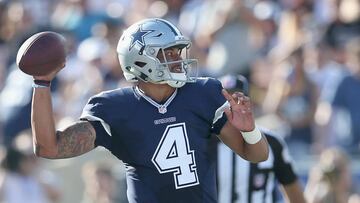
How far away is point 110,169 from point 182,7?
8.59ft

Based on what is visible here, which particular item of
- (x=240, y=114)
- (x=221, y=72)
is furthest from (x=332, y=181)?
(x=240, y=114)

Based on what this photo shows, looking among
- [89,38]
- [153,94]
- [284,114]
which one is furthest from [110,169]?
[153,94]

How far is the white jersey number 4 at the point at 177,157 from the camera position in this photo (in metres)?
5.38

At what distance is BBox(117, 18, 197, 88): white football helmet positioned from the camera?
5430 millimetres

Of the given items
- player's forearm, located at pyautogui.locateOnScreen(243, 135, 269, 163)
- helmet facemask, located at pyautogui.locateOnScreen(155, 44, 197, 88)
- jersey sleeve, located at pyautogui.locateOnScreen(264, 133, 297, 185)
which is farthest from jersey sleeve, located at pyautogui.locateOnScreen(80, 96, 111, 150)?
jersey sleeve, located at pyautogui.locateOnScreen(264, 133, 297, 185)

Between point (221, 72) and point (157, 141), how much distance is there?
502 cm

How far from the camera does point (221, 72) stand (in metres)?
10.4

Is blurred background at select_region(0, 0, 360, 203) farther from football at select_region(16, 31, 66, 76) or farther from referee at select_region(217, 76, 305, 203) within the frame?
football at select_region(16, 31, 66, 76)

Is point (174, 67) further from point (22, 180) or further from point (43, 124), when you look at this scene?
point (22, 180)

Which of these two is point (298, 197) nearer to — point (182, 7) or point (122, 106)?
point (122, 106)

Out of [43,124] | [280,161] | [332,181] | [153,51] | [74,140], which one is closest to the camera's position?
[43,124]

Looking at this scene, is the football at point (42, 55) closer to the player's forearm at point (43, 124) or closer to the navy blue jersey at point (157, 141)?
the player's forearm at point (43, 124)

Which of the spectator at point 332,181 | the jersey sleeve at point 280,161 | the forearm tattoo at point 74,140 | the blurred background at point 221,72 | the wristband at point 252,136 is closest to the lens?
the forearm tattoo at point 74,140

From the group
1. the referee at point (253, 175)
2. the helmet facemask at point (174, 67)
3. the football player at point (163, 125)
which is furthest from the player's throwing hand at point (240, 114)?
the referee at point (253, 175)
